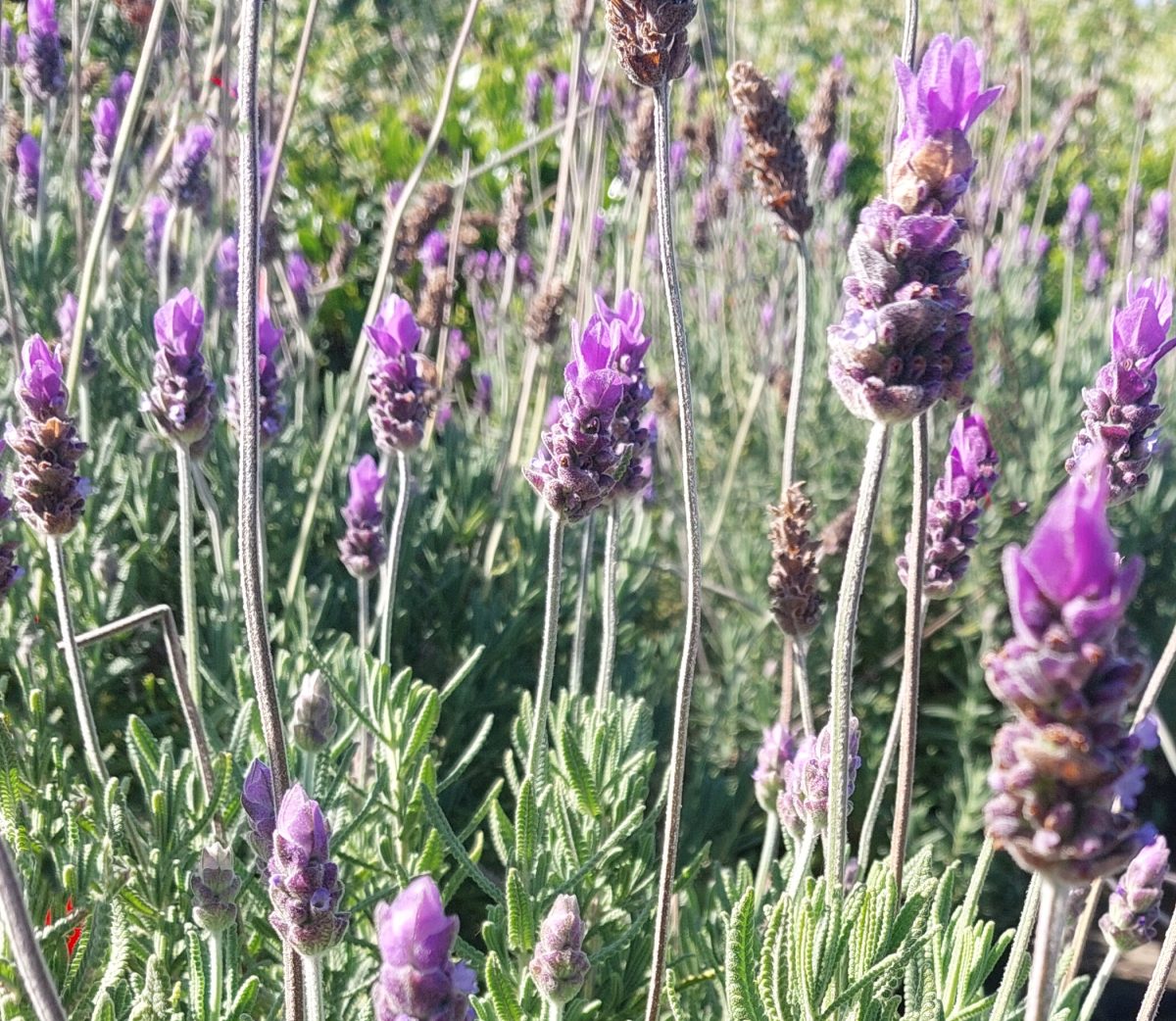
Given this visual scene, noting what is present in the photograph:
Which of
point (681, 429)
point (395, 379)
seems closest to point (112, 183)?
point (395, 379)

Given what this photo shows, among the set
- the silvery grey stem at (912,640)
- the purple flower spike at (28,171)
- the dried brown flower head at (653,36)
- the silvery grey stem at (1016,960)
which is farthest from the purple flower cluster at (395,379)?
the purple flower spike at (28,171)

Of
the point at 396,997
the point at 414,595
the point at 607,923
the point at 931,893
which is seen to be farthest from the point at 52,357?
the point at 414,595

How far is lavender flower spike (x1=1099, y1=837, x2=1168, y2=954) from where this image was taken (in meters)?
1.20

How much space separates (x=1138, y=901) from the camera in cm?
121

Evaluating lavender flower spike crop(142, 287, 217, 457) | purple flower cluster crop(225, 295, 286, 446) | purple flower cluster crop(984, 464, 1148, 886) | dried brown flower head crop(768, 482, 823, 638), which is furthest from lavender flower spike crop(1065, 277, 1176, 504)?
purple flower cluster crop(225, 295, 286, 446)

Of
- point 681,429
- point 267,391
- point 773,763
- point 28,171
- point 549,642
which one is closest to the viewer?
point 681,429

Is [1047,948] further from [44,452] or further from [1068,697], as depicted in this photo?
[44,452]

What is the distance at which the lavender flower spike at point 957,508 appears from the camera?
1335 millimetres

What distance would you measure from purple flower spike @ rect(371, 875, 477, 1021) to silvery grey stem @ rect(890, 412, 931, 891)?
1.99ft

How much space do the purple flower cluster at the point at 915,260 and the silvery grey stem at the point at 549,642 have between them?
1.15 feet

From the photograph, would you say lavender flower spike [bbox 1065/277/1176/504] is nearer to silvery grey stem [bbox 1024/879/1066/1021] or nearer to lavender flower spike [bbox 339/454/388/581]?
silvery grey stem [bbox 1024/879/1066/1021]

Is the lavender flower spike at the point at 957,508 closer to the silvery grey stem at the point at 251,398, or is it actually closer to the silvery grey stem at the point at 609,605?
the silvery grey stem at the point at 609,605

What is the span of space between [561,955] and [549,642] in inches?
12.7

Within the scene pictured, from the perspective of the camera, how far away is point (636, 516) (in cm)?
266
